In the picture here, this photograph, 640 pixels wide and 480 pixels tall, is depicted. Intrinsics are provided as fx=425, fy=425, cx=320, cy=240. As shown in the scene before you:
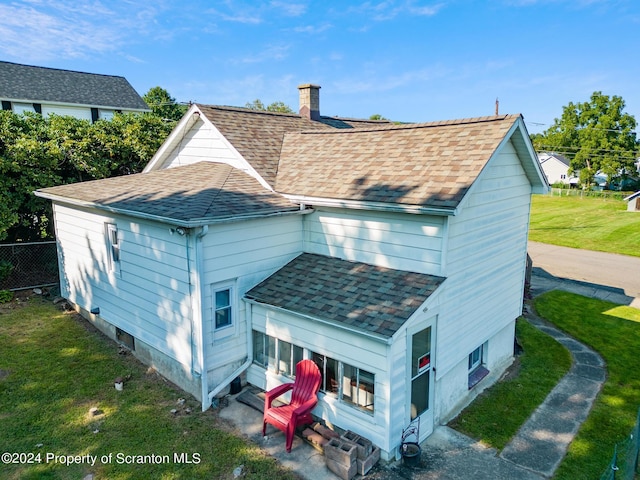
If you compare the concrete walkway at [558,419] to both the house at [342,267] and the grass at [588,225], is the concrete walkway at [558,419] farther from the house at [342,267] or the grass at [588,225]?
the grass at [588,225]

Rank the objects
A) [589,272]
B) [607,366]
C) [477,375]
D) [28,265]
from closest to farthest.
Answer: [477,375], [607,366], [28,265], [589,272]

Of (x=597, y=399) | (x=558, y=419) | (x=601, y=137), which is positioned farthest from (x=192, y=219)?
(x=601, y=137)

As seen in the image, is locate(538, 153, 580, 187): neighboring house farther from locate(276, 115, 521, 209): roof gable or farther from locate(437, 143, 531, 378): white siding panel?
locate(276, 115, 521, 209): roof gable

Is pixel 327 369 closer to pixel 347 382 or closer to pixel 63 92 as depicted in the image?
pixel 347 382

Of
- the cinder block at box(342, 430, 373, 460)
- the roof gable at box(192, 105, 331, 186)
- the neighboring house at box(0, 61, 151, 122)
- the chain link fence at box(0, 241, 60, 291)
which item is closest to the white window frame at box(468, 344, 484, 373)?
the cinder block at box(342, 430, 373, 460)

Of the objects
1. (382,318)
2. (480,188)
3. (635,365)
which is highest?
(480,188)

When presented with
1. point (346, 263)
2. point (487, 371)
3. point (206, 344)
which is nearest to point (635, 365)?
point (487, 371)

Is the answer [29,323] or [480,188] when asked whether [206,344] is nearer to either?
[480,188]
